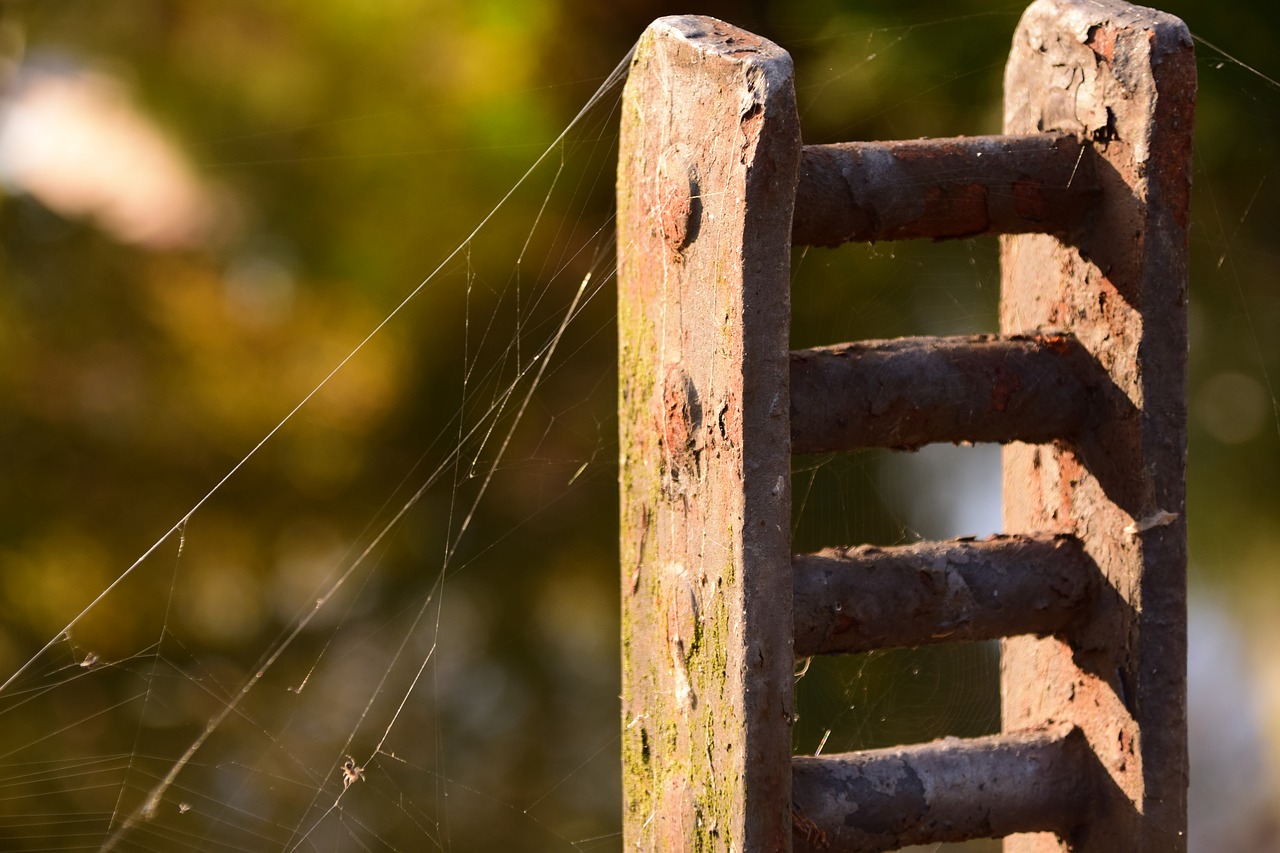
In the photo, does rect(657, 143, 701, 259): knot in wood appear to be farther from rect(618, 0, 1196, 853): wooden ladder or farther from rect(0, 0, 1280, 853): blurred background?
rect(0, 0, 1280, 853): blurred background

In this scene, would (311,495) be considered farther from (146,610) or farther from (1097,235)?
(1097,235)

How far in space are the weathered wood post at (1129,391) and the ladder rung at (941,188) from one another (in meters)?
0.02

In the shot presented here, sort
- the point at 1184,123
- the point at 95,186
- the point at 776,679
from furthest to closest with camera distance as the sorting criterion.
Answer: the point at 95,186 < the point at 1184,123 < the point at 776,679

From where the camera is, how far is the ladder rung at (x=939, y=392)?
59 centimetres

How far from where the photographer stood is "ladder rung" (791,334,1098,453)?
1.93 feet

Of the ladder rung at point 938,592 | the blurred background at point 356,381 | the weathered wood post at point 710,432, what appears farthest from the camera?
the blurred background at point 356,381

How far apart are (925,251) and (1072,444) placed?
3.44 feet

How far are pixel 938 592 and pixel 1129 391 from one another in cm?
15

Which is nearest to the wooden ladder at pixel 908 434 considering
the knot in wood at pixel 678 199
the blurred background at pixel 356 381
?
the knot in wood at pixel 678 199

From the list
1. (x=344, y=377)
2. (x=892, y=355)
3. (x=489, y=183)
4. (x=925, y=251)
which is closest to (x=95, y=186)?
(x=344, y=377)

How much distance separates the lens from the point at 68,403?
1.56 metres

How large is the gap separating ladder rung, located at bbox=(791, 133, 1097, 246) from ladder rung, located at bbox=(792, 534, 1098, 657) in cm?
18

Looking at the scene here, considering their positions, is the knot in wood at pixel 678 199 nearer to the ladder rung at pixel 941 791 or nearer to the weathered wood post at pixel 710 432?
the weathered wood post at pixel 710 432

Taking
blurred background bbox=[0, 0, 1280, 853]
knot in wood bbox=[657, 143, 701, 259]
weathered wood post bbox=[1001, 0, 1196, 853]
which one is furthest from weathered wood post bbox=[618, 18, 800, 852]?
blurred background bbox=[0, 0, 1280, 853]
